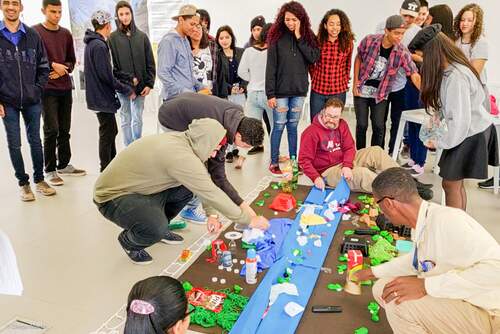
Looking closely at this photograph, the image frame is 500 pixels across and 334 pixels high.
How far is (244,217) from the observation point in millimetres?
2250

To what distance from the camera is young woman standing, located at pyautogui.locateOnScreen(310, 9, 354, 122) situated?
362 centimetres

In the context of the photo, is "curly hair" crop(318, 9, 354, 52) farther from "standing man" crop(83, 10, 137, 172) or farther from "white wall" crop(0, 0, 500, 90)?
"white wall" crop(0, 0, 500, 90)

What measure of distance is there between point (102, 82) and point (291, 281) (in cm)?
243

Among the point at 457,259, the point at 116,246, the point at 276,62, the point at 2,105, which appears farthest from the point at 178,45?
the point at 457,259

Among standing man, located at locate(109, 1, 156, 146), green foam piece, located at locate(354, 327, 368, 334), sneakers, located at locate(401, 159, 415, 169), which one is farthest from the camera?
sneakers, located at locate(401, 159, 415, 169)

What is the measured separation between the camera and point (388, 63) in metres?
3.63

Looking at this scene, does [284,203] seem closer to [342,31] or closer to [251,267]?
[251,267]

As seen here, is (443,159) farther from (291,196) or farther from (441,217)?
Result: (441,217)

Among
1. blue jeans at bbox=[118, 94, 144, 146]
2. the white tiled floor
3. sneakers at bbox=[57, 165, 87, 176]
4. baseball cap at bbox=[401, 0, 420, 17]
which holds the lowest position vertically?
the white tiled floor

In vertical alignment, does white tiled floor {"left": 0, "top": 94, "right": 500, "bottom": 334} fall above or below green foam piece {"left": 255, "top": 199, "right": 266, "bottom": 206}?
below

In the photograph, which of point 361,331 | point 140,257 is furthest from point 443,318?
point 140,257

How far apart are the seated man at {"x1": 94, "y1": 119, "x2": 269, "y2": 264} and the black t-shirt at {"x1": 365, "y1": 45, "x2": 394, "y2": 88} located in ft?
6.23

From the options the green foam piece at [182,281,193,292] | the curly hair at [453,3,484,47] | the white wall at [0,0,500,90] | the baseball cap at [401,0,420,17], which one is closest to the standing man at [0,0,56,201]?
the green foam piece at [182,281,193,292]

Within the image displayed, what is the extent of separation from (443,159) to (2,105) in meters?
3.08
